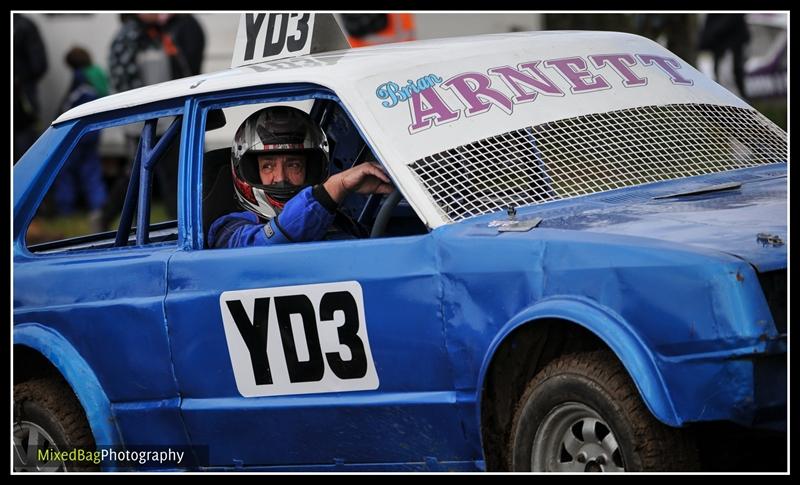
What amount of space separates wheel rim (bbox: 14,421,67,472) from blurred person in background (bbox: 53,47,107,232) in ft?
29.0

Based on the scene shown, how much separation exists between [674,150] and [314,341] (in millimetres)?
1491

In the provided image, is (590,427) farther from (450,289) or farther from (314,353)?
(314,353)

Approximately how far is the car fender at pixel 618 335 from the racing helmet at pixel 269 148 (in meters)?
1.66

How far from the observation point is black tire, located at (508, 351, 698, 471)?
420 cm

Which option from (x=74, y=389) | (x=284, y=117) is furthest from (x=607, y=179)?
(x=74, y=389)

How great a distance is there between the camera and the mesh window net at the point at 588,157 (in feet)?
16.5

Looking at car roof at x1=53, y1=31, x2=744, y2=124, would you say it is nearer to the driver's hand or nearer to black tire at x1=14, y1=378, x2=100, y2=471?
the driver's hand

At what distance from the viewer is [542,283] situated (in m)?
4.42

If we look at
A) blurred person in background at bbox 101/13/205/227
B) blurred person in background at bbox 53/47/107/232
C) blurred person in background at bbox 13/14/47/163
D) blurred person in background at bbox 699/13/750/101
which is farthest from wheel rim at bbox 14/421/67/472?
blurred person in background at bbox 699/13/750/101

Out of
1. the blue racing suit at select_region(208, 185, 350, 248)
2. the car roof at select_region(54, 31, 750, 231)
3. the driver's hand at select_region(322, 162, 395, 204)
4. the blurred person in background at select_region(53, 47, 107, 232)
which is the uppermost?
the car roof at select_region(54, 31, 750, 231)

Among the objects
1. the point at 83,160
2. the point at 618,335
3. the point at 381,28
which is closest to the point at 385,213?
the point at 618,335

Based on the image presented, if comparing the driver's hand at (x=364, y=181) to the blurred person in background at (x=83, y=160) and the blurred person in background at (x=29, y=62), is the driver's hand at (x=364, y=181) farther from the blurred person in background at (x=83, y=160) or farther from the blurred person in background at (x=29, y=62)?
the blurred person in background at (x=29, y=62)

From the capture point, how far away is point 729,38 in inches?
759

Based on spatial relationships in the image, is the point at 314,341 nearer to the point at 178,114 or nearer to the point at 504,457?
the point at 504,457
